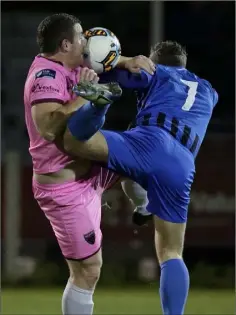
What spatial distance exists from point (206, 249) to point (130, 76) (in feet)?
13.8

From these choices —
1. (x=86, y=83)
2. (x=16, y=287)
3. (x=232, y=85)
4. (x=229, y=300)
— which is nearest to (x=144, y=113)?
(x=86, y=83)

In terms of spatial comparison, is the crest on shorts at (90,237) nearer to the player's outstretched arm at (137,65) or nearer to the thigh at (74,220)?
the thigh at (74,220)

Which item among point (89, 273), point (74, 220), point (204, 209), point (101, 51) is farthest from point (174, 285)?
point (204, 209)

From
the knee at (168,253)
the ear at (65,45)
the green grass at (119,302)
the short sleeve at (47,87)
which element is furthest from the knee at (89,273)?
the green grass at (119,302)

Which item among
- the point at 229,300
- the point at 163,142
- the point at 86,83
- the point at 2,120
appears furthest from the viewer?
the point at 2,120

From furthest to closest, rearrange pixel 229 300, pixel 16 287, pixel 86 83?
1. pixel 16 287
2. pixel 229 300
3. pixel 86 83

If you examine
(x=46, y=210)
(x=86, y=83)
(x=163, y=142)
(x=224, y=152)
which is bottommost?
(x=224, y=152)

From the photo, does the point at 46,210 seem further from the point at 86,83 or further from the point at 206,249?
Result: the point at 206,249

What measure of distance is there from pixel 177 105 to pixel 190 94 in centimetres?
9

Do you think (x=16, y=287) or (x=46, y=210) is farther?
(x=16, y=287)

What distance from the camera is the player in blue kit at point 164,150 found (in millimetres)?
5168

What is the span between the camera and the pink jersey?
5.11m

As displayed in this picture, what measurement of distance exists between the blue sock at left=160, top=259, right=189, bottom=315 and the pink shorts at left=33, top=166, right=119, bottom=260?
0.34m

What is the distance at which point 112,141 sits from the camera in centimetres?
516
